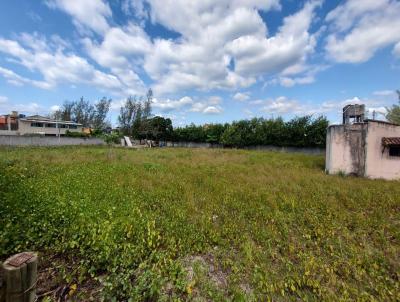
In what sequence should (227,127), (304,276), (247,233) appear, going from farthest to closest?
1. (227,127)
2. (247,233)
3. (304,276)

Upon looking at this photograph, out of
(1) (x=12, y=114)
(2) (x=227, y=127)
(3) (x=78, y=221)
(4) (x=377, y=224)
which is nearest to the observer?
(3) (x=78, y=221)

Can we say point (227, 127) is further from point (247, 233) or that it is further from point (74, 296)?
point (74, 296)

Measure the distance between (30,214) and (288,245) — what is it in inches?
177

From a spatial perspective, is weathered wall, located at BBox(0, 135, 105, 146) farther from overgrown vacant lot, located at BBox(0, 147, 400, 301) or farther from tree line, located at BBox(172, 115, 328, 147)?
overgrown vacant lot, located at BBox(0, 147, 400, 301)

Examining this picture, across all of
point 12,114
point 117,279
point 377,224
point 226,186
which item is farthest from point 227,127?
point 12,114

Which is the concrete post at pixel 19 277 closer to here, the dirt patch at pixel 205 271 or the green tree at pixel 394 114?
the dirt patch at pixel 205 271

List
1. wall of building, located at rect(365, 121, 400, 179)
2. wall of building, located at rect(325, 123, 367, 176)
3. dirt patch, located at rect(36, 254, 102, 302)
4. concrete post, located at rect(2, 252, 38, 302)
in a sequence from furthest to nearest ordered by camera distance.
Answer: wall of building, located at rect(325, 123, 367, 176) → wall of building, located at rect(365, 121, 400, 179) → dirt patch, located at rect(36, 254, 102, 302) → concrete post, located at rect(2, 252, 38, 302)

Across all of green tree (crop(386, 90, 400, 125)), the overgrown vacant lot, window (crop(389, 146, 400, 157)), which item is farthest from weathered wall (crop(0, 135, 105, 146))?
green tree (crop(386, 90, 400, 125))

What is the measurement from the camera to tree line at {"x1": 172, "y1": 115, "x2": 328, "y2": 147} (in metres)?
22.2

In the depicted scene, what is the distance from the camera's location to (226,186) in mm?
6797

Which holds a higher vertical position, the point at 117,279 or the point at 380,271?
the point at 117,279

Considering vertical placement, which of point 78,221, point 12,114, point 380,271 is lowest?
point 380,271

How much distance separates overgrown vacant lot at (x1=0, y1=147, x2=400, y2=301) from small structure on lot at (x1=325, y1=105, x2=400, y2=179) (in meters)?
4.27

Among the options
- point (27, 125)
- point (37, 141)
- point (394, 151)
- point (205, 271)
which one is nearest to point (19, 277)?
point (205, 271)
